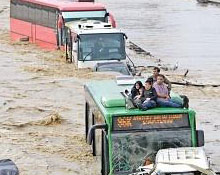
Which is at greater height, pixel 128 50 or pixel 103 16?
pixel 103 16

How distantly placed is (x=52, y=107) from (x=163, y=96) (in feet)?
31.8

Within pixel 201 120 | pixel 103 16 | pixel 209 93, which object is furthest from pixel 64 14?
pixel 201 120

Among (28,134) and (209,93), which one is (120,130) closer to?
(28,134)

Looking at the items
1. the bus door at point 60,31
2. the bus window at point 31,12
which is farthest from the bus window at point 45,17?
the bus door at point 60,31

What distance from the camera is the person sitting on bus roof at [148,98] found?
1206 centimetres

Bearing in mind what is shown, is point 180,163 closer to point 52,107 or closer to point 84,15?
point 52,107

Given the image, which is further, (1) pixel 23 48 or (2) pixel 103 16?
(1) pixel 23 48

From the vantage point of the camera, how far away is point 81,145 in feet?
55.2

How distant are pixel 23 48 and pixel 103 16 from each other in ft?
18.0

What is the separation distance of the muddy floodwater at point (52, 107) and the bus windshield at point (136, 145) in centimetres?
211

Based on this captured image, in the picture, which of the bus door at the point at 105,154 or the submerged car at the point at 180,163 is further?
the bus door at the point at 105,154

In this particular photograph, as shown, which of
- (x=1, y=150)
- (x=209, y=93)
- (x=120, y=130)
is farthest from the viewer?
(x=209, y=93)

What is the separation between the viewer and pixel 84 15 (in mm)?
31578

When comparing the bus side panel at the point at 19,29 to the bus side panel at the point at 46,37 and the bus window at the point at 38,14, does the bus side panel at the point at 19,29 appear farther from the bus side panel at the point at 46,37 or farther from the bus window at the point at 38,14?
the bus side panel at the point at 46,37
